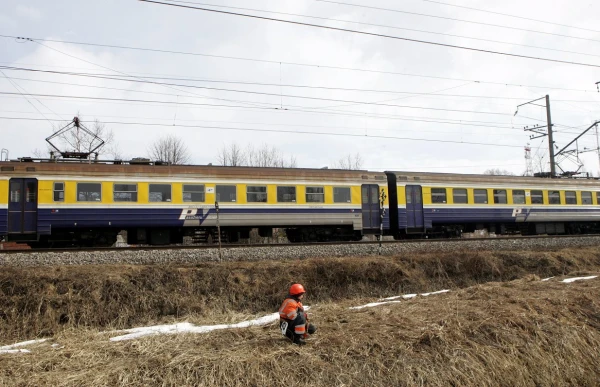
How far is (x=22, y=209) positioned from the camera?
563 inches

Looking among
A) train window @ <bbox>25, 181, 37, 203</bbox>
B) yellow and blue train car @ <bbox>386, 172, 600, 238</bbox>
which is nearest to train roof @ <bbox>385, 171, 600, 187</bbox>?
yellow and blue train car @ <bbox>386, 172, 600, 238</bbox>

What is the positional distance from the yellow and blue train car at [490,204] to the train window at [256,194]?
19.6 ft

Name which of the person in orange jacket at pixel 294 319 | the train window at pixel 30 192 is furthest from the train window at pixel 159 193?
the person in orange jacket at pixel 294 319

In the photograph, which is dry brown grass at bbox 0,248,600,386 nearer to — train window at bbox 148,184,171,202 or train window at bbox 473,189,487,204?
train window at bbox 148,184,171,202

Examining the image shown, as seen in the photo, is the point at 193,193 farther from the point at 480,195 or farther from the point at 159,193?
the point at 480,195

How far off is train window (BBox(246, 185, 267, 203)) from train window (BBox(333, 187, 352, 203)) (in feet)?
9.91

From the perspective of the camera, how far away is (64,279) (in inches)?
372

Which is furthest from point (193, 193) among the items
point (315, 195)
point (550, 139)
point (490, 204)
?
point (550, 139)

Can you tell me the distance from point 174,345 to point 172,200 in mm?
10919

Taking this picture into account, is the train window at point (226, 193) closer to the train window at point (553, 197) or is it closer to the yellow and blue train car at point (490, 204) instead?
the yellow and blue train car at point (490, 204)

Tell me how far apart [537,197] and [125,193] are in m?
19.8

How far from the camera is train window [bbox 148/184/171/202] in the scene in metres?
15.6

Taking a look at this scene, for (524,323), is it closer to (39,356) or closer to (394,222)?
(39,356)

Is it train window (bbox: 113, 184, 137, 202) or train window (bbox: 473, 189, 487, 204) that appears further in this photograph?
train window (bbox: 473, 189, 487, 204)
